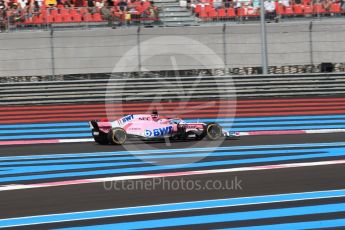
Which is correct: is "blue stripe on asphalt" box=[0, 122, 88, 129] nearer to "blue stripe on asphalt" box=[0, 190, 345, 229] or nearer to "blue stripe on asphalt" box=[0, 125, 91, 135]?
"blue stripe on asphalt" box=[0, 125, 91, 135]

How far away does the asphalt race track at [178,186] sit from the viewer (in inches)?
340

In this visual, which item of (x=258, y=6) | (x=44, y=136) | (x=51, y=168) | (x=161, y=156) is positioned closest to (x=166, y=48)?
(x=258, y=6)

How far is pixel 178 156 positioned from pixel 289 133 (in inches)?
159

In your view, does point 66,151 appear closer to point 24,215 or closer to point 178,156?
point 178,156

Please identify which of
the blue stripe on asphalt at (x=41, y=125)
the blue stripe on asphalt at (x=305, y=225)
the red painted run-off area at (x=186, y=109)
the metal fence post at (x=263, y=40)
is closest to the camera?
the blue stripe on asphalt at (x=305, y=225)

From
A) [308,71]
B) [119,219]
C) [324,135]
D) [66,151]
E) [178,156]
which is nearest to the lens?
[119,219]

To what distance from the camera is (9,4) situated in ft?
84.4

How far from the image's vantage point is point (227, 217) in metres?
8.74

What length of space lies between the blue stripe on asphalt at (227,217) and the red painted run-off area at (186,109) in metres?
11.3

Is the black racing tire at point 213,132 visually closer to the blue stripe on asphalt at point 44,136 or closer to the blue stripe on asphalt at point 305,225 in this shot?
the blue stripe on asphalt at point 44,136

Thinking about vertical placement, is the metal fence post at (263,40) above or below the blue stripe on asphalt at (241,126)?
above

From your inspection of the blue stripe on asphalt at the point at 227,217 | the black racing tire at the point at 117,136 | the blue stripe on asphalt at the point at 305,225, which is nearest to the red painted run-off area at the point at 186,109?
the black racing tire at the point at 117,136

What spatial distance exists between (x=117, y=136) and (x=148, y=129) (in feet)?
2.19

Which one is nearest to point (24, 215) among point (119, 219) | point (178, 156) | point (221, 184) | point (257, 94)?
point (119, 219)
